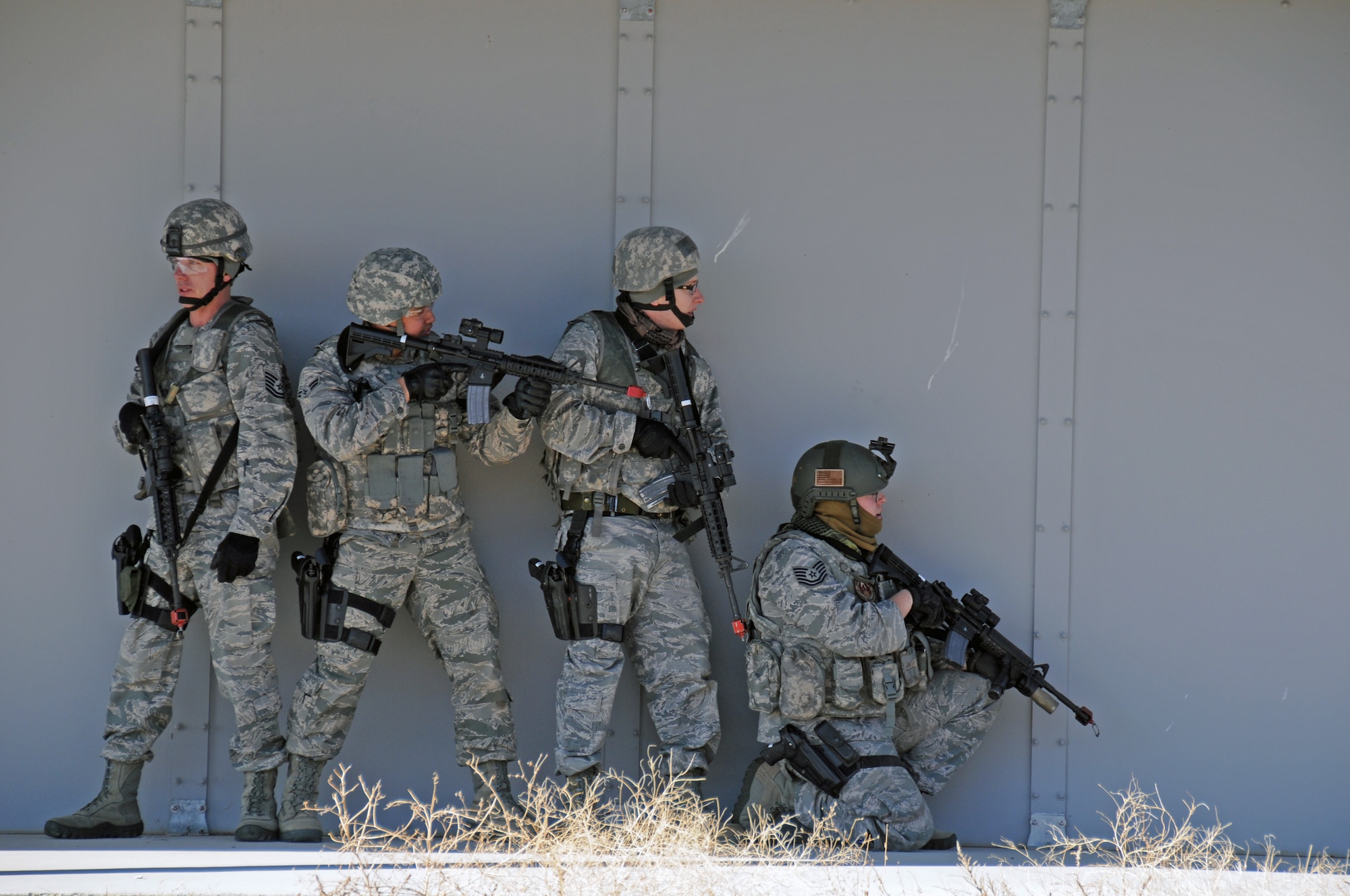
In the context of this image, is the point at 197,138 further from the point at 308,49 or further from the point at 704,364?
the point at 704,364

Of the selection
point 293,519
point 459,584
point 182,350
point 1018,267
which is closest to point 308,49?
point 182,350

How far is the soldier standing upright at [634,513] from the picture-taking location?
16.2ft

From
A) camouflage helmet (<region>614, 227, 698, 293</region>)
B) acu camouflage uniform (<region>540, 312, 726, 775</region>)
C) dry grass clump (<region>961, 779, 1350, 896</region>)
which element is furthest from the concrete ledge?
camouflage helmet (<region>614, 227, 698, 293</region>)

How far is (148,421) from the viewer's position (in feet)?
16.0

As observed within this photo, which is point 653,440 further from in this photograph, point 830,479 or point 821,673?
point 821,673

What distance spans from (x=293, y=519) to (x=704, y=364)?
171cm

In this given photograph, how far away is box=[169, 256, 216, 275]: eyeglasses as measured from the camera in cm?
499

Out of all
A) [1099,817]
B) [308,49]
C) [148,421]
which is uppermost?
[308,49]

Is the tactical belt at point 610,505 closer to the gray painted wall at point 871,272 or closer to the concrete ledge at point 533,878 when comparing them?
the gray painted wall at point 871,272

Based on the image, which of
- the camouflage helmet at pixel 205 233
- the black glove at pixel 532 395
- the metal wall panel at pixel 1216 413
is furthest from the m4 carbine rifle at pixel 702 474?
the camouflage helmet at pixel 205 233

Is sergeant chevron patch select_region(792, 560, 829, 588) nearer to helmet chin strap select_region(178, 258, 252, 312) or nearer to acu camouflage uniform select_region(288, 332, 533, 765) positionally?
acu camouflage uniform select_region(288, 332, 533, 765)

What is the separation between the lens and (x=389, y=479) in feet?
16.1

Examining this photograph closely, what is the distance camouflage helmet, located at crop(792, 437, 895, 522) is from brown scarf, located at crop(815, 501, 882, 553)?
0.02m

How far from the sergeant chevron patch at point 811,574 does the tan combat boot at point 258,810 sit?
2.05 m
